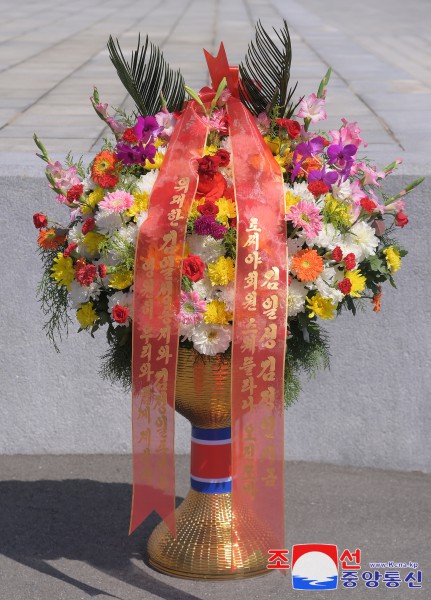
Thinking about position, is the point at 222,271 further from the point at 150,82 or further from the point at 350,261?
the point at 150,82

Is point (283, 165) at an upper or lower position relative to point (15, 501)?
upper

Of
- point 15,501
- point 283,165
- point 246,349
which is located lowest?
point 15,501

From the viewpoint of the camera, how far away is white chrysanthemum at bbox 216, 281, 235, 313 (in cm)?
355

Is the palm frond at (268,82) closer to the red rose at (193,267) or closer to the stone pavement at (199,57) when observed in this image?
the red rose at (193,267)

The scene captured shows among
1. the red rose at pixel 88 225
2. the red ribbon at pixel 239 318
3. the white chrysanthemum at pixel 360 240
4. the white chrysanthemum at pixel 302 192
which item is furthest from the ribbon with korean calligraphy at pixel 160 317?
the white chrysanthemum at pixel 360 240

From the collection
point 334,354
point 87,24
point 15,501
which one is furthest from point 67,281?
point 87,24

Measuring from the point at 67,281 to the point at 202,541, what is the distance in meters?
1.06

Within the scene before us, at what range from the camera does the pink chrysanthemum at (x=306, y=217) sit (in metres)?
3.54

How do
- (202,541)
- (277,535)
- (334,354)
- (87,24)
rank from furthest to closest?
(87,24) < (334,354) < (202,541) < (277,535)

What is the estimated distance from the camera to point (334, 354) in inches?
202

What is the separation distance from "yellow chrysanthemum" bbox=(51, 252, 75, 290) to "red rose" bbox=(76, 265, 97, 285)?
0.12 meters

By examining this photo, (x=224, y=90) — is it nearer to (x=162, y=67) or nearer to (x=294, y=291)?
(x=162, y=67)

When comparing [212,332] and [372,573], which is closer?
[212,332]

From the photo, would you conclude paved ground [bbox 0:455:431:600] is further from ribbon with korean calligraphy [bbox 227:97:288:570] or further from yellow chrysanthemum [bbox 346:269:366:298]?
yellow chrysanthemum [bbox 346:269:366:298]
